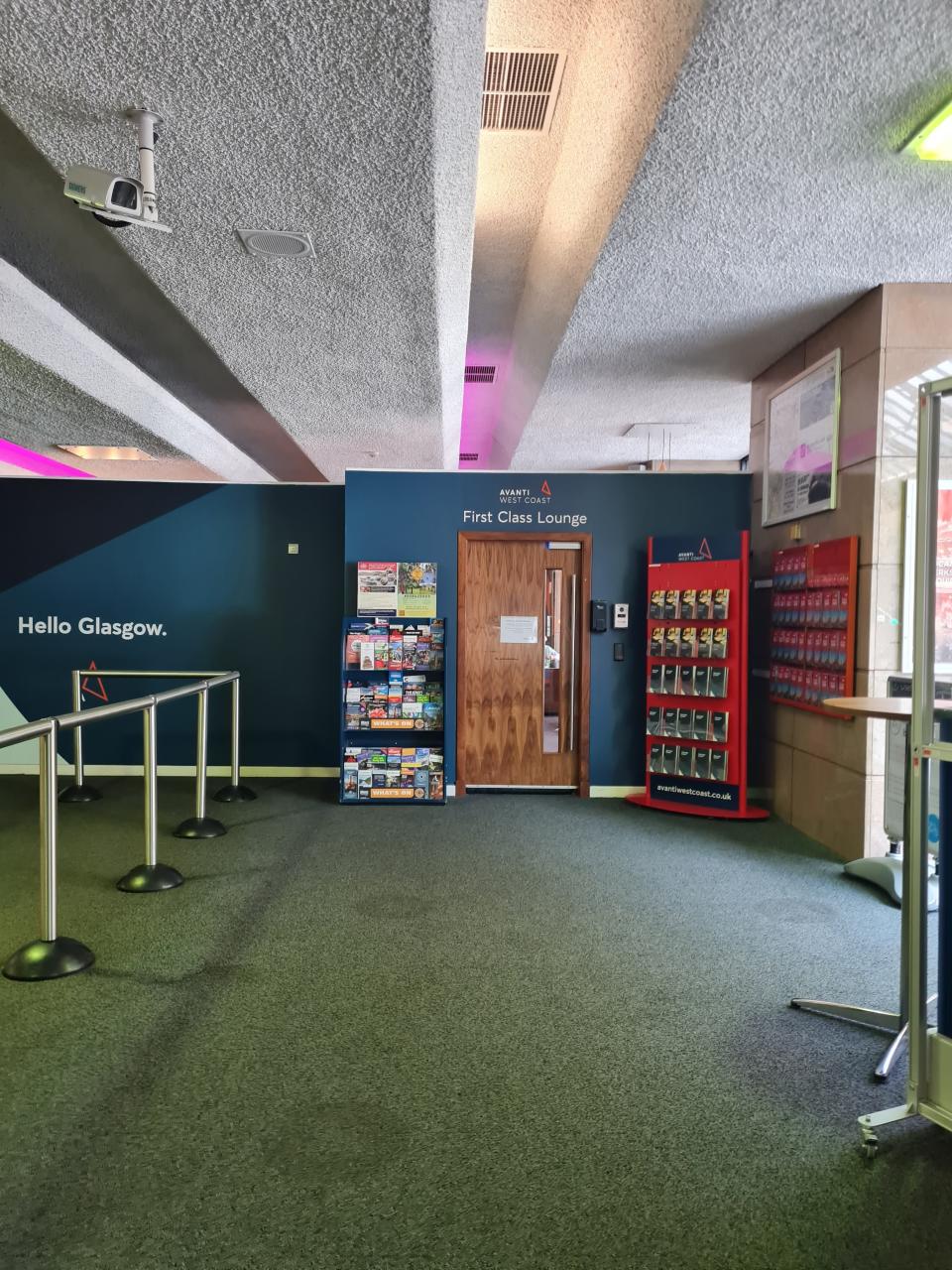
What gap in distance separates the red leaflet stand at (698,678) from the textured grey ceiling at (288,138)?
245cm

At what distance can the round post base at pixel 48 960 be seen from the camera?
306 cm

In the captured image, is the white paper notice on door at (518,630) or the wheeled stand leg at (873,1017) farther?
the white paper notice on door at (518,630)

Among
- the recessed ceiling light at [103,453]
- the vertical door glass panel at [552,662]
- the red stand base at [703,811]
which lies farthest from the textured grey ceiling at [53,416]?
the red stand base at [703,811]

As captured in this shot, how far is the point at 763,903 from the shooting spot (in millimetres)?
3947

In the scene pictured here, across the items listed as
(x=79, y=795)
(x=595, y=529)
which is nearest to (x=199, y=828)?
(x=79, y=795)

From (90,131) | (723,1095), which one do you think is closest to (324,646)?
(90,131)

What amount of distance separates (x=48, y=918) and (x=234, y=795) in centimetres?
296

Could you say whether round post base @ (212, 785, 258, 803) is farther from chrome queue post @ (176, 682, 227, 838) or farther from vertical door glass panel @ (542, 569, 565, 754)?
vertical door glass panel @ (542, 569, 565, 754)

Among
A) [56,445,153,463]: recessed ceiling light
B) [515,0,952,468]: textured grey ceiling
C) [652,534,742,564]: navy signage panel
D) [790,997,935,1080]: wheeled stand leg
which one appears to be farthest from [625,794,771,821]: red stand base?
[56,445,153,463]: recessed ceiling light

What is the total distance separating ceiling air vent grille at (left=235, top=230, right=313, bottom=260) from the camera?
11.0 ft

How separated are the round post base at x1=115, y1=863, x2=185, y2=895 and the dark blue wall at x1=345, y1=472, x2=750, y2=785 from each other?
8.63 feet

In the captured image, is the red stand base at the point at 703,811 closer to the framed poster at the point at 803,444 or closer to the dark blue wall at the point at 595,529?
the dark blue wall at the point at 595,529

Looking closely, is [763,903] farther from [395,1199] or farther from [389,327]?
[389,327]

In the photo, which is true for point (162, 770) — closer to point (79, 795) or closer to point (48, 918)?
point (79, 795)
